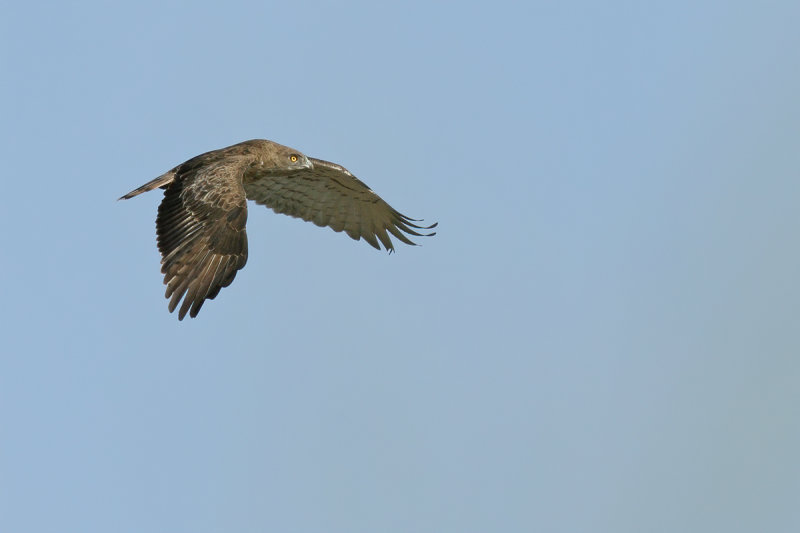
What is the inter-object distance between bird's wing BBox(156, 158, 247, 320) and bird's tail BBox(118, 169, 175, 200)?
135mm

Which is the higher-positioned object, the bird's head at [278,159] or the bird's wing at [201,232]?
the bird's head at [278,159]

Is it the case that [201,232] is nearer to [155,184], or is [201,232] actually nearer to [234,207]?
[234,207]

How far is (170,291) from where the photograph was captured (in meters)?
15.8

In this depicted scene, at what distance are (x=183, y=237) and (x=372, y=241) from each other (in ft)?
17.5

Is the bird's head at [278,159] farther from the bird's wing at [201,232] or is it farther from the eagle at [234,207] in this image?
the bird's wing at [201,232]

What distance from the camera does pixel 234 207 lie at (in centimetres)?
1689

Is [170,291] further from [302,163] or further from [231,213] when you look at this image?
[302,163]

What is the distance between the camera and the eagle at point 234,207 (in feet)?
52.7

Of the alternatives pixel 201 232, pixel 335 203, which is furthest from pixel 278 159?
pixel 201 232

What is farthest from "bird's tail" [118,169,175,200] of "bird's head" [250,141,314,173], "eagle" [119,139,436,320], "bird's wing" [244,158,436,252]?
"bird's wing" [244,158,436,252]

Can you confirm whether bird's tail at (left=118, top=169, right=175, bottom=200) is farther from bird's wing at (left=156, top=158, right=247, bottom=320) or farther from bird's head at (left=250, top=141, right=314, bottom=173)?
bird's head at (left=250, top=141, right=314, bottom=173)

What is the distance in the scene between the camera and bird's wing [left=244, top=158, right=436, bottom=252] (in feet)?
67.7

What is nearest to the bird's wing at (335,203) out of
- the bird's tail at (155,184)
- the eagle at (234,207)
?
the eagle at (234,207)

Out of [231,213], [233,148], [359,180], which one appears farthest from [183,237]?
[359,180]
